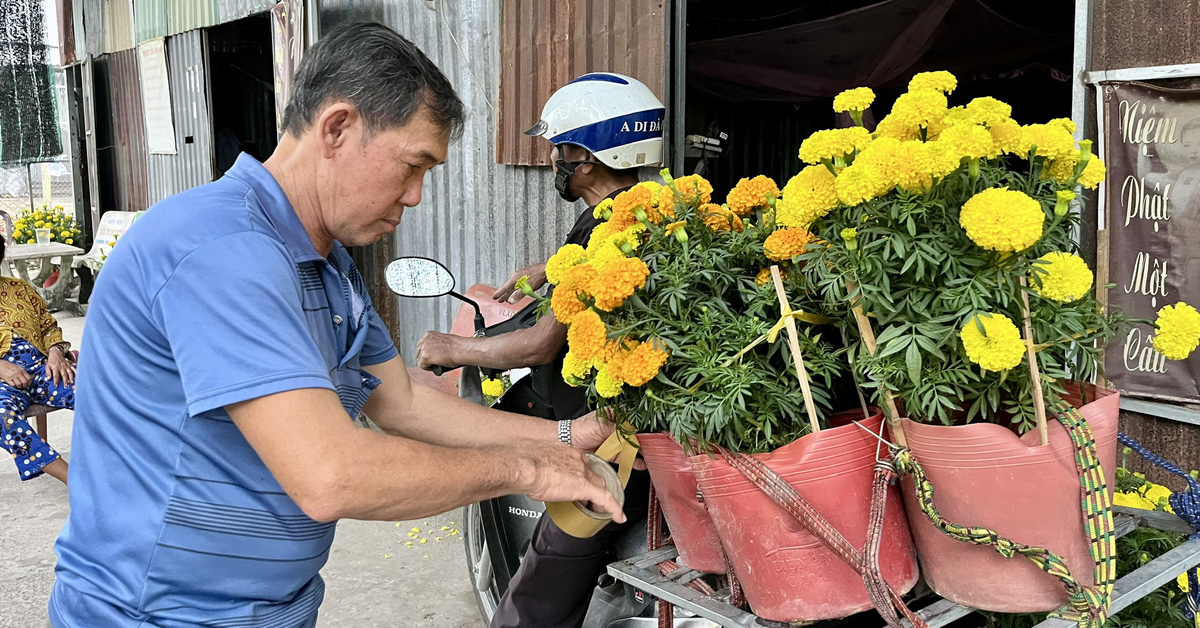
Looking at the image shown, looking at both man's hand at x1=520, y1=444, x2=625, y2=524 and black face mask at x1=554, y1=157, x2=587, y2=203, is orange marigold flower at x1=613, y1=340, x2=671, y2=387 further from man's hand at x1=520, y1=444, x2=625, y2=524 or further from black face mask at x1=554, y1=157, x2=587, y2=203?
black face mask at x1=554, y1=157, x2=587, y2=203

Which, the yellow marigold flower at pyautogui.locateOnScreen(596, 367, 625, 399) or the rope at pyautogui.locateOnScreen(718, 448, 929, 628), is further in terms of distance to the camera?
the yellow marigold flower at pyautogui.locateOnScreen(596, 367, 625, 399)

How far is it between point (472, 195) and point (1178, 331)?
4.89m

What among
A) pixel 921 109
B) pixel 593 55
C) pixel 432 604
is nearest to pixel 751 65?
pixel 593 55

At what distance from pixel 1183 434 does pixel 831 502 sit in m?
1.86

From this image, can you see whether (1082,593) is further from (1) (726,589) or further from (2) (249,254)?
(2) (249,254)

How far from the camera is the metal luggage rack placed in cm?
150

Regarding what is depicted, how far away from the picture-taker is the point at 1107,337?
4.98 feet

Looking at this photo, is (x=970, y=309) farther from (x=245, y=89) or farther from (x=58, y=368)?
(x=245, y=89)

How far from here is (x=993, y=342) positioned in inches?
50.8

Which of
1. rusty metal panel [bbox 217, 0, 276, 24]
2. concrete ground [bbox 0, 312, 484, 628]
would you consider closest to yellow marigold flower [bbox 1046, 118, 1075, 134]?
concrete ground [bbox 0, 312, 484, 628]

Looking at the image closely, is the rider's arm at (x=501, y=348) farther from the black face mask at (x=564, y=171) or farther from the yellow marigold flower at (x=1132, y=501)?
the yellow marigold flower at (x=1132, y=501)

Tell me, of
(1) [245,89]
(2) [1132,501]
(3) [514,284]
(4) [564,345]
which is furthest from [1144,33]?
(1) [245,89]

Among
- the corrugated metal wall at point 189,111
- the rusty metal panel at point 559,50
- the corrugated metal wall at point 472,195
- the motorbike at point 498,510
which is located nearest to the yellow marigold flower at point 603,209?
the motorbike at point 498,510

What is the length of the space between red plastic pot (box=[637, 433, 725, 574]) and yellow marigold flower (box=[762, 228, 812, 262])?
0.36 m
